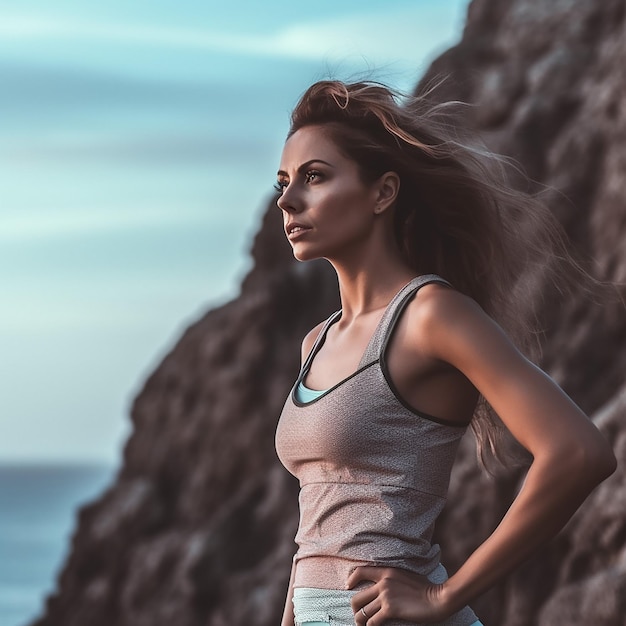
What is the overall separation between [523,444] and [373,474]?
34 cm

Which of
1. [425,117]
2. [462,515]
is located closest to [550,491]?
[425,117]

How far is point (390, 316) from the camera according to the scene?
296 cm

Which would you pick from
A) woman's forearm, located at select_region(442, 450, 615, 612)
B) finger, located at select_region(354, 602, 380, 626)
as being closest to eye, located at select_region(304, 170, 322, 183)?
woman's forearm, located at select_region(442, 450, 615, 612)

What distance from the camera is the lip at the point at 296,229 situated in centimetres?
312

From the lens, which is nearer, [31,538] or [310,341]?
[310,341]

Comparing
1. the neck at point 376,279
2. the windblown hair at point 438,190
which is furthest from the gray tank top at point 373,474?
the windblown hair at point 438,190

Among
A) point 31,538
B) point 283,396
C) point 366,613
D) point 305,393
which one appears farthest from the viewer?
point 31,538

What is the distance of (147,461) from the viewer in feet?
39.2

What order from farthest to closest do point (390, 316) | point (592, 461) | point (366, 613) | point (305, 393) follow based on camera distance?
1. point (305, 393)
2. point (390, 316)
3. point (366, 613)
4. point (592, 461)

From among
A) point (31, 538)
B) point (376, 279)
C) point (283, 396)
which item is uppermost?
point (31, 538)

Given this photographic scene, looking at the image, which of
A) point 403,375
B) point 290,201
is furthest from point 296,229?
point 403,375

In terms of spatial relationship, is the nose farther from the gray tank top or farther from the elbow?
the elbow

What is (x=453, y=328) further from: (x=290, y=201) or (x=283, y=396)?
(x=283, y=396)

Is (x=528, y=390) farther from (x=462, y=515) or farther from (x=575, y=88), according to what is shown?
(x=575, y=88)
